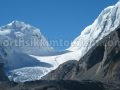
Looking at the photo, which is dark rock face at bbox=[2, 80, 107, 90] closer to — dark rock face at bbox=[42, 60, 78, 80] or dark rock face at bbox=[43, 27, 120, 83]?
dark rock face at bbox=[43, 27, 120, 83]

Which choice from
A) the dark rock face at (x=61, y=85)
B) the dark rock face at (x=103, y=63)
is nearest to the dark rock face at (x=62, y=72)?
the dark rock face at (x=103, y=63)

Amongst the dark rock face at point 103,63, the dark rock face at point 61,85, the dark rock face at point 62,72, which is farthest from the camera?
the dark rock face at point 62,72

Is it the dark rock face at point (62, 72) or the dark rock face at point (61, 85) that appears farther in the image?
the dark rock face at point (62, 72)

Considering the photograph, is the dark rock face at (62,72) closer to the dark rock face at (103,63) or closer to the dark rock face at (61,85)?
the dark rock face at (103,63)

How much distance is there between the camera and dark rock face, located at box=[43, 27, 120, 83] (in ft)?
340

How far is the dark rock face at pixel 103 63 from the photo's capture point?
10362cm

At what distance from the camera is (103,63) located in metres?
114

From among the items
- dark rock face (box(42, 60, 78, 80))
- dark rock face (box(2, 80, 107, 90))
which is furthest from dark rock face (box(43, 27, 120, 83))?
dark rock face (box(2, 80, 107, 90))

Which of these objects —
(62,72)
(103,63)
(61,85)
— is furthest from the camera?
(62,72)

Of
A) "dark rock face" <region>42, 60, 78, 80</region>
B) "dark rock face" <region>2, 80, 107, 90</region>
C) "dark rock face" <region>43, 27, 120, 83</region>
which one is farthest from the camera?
"dark rock face" <region>42, 60, 78, 80</region>

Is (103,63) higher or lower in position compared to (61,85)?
higher

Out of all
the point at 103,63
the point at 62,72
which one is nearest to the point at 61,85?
the point at 103,63

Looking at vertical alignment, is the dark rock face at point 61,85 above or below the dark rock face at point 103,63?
below

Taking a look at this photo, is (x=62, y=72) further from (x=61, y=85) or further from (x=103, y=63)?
(x=61, y=85)
